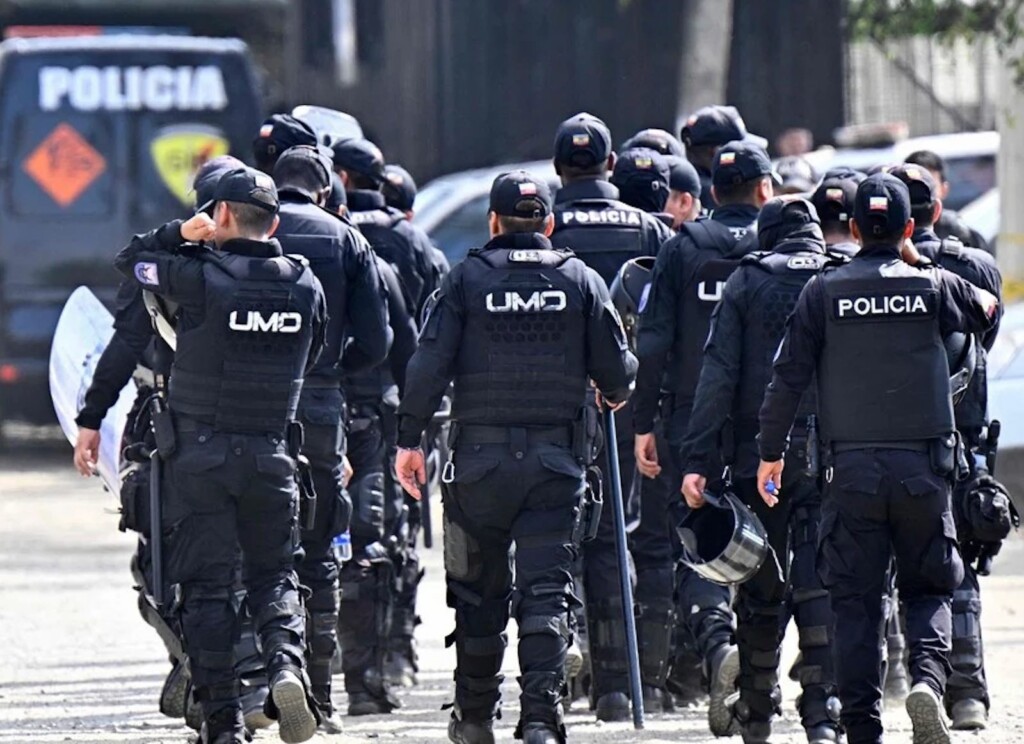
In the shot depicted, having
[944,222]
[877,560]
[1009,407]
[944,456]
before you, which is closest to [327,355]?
[877,560]

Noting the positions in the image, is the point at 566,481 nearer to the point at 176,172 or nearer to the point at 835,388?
the point at 835,388

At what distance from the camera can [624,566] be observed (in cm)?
872

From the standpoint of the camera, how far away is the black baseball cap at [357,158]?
9789mm

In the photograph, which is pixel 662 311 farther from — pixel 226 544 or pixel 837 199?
pixel 226 544

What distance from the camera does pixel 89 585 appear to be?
12703 millimetres

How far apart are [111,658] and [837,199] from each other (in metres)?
4.06

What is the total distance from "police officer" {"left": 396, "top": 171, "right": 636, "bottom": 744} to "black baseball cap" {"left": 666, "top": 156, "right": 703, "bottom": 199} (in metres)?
1.80

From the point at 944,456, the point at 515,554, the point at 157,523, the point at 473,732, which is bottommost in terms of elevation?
the point at 473,732

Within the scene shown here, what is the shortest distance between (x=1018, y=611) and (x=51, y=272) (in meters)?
8.74

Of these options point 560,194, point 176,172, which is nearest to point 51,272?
point 176,172

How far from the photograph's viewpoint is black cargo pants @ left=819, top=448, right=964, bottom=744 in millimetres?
7328

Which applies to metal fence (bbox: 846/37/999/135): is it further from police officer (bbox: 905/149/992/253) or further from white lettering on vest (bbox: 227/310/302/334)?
white lettering on vest (bbox: 227/310/302/334)

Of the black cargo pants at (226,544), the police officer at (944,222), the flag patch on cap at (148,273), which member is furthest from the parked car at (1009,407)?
the flag patch on cap at (148,273)

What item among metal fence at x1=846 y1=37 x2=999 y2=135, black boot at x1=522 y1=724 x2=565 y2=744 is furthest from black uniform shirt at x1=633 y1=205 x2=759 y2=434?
metal fence at x1=846 y1=37 x2=999 y2=135
